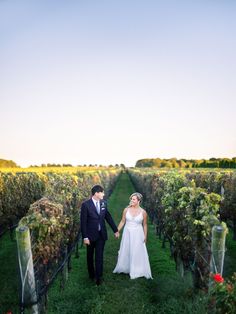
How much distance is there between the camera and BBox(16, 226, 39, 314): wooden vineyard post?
6238 mm

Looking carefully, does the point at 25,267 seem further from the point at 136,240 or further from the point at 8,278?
the point at 8,278

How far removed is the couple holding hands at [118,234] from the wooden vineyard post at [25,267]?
90.0 inches

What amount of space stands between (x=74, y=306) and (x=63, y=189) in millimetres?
5089

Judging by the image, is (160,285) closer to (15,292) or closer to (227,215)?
(15,292)

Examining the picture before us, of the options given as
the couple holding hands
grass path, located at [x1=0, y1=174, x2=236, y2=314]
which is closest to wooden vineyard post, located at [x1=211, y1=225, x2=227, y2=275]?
grass path, located at [x1=0, y1=174, x2=236, y2=314]

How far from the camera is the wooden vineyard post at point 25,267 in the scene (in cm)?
624

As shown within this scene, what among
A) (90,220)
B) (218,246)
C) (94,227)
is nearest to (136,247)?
(94,227)

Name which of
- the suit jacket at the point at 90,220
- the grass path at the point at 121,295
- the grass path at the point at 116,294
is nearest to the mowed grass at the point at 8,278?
the grass path at the point at 116,294

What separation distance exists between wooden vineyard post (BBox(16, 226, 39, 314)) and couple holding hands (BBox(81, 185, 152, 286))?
2287 millimetres

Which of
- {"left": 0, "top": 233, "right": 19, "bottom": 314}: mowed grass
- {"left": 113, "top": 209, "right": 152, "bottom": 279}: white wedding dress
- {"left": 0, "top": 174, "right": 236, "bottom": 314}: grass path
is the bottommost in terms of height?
{"left": 0, "top": 233, "right": 19, "bottom": 314}: mowed grass

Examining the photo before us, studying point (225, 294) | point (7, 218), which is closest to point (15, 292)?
point (225, 294)

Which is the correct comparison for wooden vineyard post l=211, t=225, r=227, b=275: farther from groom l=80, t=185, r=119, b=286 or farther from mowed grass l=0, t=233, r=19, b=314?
mowed grass l=0, t=233, r=19, b=314

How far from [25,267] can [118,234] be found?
3355 mm

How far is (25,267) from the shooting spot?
630cm
